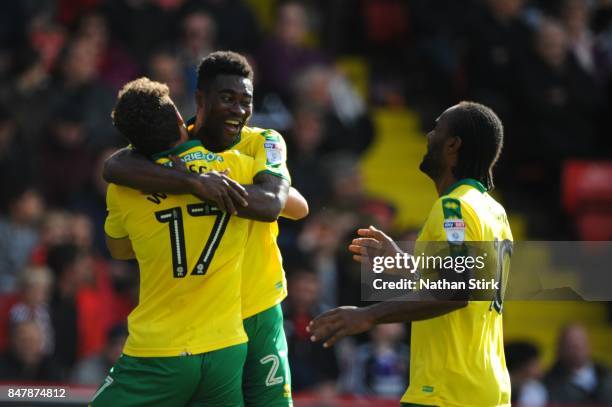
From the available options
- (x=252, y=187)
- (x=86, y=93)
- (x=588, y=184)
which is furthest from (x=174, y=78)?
(x=252, y=187)

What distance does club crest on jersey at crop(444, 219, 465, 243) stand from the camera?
17.3 feet

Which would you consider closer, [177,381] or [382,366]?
[177,381]

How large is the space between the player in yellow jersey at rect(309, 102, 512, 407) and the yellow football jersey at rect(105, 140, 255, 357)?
20.8 inches

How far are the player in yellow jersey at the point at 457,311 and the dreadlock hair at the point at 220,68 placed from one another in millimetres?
946

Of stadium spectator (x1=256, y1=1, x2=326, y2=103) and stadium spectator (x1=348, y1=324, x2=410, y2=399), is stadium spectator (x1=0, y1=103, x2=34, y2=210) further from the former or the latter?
stadium spectator (x1=348, y1=324, x2=410, y2=399)

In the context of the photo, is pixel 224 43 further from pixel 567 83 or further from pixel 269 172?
pixel 269 172

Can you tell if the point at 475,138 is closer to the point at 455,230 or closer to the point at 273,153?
the point at 455,230

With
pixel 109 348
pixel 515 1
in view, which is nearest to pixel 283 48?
pixel 515 1

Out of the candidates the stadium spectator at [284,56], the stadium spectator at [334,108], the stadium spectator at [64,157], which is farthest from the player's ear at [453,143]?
the stadium spectator at [284,56]

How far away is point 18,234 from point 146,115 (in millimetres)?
5551

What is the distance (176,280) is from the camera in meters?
5.58

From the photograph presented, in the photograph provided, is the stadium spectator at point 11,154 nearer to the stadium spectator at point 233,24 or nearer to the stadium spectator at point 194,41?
the stadium spectator at point 194,41

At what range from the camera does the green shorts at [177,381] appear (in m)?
5.60
